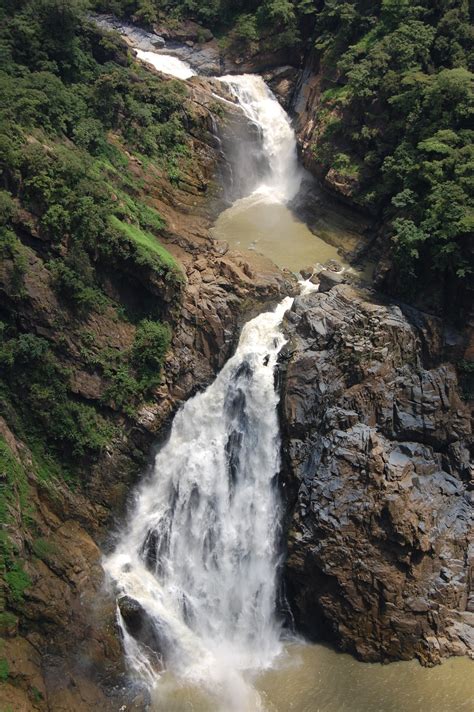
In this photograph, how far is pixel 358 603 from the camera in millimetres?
19281

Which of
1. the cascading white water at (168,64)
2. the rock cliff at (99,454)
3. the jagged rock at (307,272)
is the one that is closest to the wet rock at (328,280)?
the jagged rock at (307,272)

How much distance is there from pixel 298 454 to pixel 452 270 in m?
9.23

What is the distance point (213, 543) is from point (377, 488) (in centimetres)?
617

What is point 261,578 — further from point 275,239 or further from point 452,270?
point 275,239

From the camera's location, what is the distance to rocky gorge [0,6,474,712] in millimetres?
18094

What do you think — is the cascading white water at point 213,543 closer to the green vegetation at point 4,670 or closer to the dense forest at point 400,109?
the green vegetation at point 4,670

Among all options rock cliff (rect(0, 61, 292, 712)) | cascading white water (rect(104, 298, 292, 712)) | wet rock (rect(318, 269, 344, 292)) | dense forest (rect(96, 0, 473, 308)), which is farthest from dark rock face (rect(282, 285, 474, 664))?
rock cliff (rect(0, 61, 292, 712))

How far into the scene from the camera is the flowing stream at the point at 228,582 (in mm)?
18156

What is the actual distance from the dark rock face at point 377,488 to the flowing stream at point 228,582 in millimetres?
856

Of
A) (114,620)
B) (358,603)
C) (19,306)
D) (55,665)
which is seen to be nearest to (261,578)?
(358,603)

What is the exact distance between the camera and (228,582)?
68.0 feet

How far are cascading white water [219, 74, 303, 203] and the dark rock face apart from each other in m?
14.0

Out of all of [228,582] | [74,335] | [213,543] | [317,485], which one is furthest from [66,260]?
[228,582]

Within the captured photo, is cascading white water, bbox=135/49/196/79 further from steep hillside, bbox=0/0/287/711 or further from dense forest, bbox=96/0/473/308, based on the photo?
steep hillside, bbox=0/0/287/711
